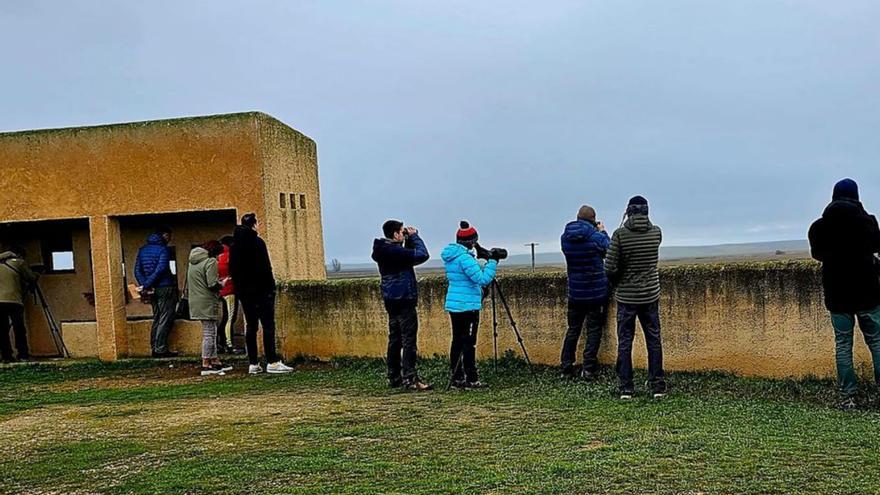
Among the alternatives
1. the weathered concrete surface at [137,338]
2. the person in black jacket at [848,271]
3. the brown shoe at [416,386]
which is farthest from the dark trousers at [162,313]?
the person in black jacket at [848,271]

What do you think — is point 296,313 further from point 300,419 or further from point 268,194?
point 300,419

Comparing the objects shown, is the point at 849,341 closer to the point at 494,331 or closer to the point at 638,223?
the point at 638,223

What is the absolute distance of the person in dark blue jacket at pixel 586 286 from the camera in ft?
31.2

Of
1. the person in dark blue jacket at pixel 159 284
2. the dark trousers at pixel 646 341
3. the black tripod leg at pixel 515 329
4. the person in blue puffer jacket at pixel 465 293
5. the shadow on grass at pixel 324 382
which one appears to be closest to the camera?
the dark trousers at pixel 646 341

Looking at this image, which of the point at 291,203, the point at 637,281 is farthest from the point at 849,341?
the point at 291,203

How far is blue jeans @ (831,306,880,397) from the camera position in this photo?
25.4 feet

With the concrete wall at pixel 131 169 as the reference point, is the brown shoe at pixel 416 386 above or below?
below

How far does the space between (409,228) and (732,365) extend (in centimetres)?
334

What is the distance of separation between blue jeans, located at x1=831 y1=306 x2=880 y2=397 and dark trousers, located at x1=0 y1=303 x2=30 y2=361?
10160 millimetres

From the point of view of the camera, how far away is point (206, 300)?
11.2 meters

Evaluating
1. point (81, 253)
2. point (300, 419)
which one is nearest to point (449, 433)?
point (300, 419)

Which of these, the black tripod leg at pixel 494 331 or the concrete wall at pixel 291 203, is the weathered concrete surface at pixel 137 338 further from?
the black tripod leg at pixel 494 331

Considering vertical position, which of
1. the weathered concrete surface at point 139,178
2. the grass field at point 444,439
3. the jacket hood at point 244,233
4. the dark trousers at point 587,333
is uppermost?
the weathered concrete surface at point 139,178

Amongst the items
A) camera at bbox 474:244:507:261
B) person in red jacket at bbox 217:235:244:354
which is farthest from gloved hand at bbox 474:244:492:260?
person in red jacket at bbox 217:235:244:354
